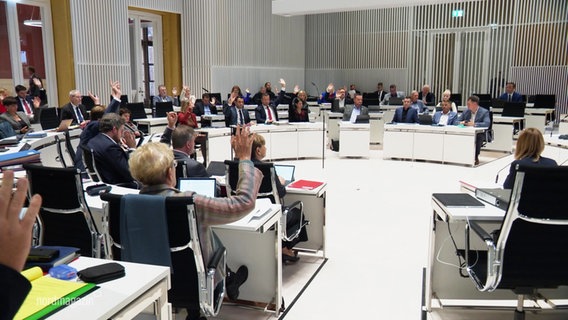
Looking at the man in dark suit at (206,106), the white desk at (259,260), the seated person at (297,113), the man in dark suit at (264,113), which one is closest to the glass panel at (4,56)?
the man in dark suit at (206,106)

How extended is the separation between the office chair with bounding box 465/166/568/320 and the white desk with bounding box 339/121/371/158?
7461 mm

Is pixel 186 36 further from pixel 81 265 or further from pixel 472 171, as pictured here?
pixel 81 265

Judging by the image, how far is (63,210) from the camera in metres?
3.11

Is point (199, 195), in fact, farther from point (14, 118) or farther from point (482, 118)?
point (482, 118)

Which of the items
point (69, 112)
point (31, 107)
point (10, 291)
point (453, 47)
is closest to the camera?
point (10, 291)

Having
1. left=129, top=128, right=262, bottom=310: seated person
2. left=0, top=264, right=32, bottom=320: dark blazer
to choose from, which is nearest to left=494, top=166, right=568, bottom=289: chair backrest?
left=129, top=128, right=262, bottom=310: seated person

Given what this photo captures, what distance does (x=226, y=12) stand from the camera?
15.3m

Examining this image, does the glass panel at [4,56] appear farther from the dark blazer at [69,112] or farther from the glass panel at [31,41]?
the dark blazer at [69,112]

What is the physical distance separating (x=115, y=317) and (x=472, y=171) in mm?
8478

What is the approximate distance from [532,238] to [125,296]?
212cm

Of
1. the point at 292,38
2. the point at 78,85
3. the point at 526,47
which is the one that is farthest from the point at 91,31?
the point at 526,47

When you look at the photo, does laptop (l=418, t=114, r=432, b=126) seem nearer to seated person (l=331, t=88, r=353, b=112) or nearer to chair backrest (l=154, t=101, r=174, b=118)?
seated person (l=331, t=88, r=353, b=112)

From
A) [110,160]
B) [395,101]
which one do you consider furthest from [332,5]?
[110,160]

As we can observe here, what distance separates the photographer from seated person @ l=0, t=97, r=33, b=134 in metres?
7.36
